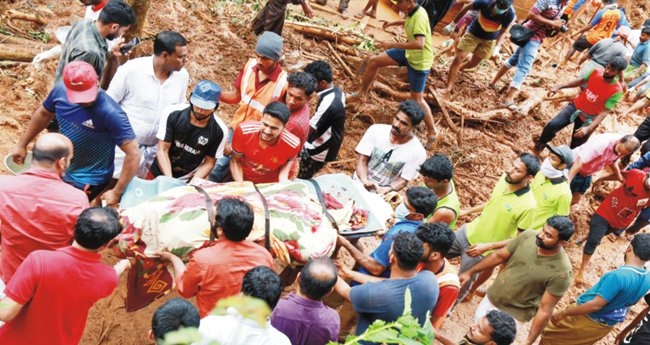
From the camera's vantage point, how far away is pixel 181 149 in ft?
14.1

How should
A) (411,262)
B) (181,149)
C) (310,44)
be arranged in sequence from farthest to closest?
(310,44)
(181,149)
(411,262)

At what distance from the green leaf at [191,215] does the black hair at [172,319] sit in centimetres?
77

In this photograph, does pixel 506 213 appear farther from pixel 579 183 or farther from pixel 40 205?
pixel 40 205

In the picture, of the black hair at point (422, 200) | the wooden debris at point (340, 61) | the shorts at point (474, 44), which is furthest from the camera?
the wooden debris at point (340, 61)

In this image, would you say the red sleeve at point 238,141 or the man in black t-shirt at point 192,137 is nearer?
the man in black t-shirt at point 192,137

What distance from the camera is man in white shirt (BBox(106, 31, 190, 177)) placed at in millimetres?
4289

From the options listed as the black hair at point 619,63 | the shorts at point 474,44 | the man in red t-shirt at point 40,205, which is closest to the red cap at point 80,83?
the man in red t-shirt at point 40,205

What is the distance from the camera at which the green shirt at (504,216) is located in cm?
479

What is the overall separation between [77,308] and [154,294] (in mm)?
828

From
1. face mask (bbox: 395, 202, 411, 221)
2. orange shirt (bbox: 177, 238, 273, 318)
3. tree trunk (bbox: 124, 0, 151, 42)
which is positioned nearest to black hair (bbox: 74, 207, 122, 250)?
orange shirt (bbox: 177, 238, 273, 318)

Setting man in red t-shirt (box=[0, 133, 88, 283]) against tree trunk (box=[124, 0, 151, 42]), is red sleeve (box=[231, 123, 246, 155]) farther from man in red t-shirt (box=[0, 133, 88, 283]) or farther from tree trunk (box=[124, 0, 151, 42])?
tree trunk (box=[124, 0, 151, 42])

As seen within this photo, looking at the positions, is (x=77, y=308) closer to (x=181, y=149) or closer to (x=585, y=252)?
(x=181, y=149)

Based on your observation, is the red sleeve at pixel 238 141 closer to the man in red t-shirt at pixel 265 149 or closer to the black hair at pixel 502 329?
the man in red t-shirt at pixel 265 149

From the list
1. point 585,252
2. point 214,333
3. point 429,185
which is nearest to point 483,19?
point 585,252
